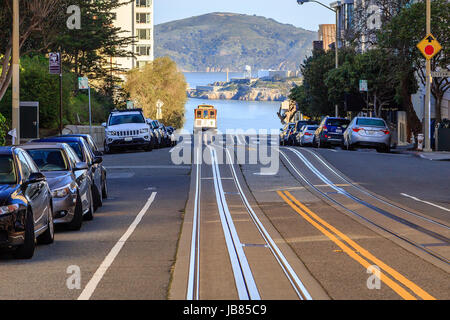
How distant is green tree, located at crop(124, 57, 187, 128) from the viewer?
102 metres

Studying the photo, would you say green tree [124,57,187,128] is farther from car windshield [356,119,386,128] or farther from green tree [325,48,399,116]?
car windshield [356,119,386,128]

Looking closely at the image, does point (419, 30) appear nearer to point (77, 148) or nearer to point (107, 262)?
point (77, 148)

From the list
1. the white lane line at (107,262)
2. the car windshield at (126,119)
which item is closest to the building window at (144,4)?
the car windshield at (126,119)

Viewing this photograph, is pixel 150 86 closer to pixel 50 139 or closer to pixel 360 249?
pixel 50 139

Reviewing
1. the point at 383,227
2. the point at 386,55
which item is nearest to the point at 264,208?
the point at 383,227

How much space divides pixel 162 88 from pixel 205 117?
1431cm

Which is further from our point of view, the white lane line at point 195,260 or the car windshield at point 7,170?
the car windshield at point 7,170

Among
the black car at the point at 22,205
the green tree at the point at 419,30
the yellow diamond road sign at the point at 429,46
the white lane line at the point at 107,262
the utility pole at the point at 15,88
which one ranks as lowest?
the white lane line at the point at 107,262

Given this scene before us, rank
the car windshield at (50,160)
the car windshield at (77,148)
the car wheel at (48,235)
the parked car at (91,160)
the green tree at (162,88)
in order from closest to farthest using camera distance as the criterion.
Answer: the car wheel at (48,235) < the car windshield at (50,160) < the parked car at (91,160) < the car windshield at (77,148) < the green tree at (162,88)

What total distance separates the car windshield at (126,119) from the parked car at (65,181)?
2561 cm

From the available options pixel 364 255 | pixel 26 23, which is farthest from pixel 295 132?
pixel 364 255

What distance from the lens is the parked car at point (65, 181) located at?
15039 mm

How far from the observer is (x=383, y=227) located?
15461mm

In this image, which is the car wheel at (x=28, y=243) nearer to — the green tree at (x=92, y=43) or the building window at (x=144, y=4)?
the green tree at (x=92, y=43)
